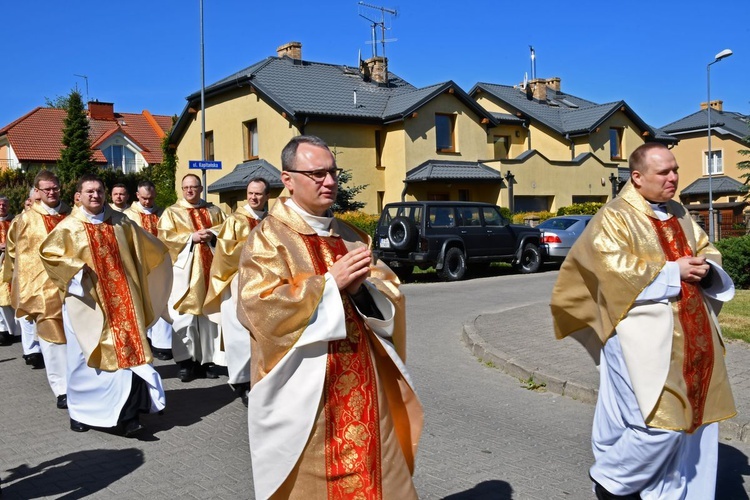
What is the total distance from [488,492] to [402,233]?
13.6m

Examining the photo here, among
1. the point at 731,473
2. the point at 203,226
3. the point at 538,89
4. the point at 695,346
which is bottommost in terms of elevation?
the point at 731,473

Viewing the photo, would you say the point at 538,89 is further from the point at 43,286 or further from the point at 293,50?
the point at 43,286

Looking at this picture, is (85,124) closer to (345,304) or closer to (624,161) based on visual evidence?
(624,161)

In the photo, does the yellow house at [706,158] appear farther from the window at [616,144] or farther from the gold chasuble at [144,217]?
the gold chasuble at [144,217]

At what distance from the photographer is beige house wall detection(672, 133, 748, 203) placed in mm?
49344

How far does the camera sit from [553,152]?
38000 mm

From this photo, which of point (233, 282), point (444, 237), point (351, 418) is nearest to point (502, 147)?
point (444, 237)

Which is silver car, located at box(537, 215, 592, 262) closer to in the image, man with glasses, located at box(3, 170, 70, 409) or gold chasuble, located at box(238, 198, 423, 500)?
man with glasses, located at box(3, 170, 70, 409)

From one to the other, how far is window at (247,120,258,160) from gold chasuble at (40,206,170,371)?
2400 cm

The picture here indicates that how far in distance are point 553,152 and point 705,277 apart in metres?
34.8

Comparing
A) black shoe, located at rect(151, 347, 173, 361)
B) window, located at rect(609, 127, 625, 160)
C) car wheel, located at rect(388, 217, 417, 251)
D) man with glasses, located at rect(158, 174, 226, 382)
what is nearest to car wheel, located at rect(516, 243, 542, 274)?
car wheel, located at rect(388, 217, 417, 251)

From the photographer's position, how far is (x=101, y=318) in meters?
6.61

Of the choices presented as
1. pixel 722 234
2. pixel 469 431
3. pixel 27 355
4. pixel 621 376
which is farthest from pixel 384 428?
pixel 722 234

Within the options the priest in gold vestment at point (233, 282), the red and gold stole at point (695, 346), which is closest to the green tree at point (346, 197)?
the priest in gold vestment at point (233, 282)
